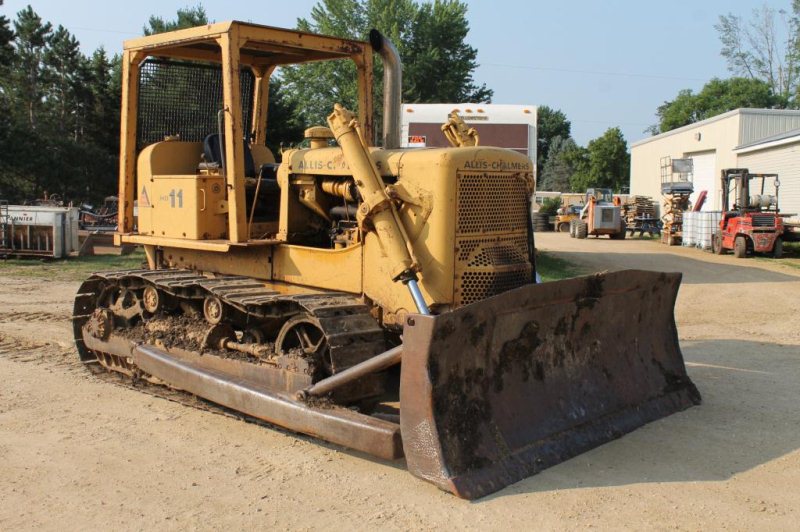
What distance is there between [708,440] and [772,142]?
2541 cm

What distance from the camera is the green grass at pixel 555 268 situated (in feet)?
51.8

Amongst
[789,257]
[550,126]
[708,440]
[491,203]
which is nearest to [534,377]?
[491,203]

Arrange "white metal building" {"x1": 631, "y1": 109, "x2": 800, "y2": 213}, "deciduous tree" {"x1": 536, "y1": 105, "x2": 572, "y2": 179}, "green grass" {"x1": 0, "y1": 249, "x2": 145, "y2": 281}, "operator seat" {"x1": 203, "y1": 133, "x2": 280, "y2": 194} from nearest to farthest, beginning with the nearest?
"operator seat" {"x1": 203, "y1": 133, "x2": 280, "y2": 194}
"green grass" {"x1": 0, "y1": 249, "x2": 145, "y2": 281}
"white metal building" {"x1": 631, "y1": 109, "x2": 800, "y2": 213}
"deciduous tree" {"x1": 536, "y1": 105, "x2": 572, "y2": 179}

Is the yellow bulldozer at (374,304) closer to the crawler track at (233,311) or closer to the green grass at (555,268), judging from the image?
the crawler track at (233,311)

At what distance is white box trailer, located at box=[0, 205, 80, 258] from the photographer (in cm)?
1805

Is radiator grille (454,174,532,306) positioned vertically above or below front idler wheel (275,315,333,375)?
above

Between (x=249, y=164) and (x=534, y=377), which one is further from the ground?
(x=249, y=164)

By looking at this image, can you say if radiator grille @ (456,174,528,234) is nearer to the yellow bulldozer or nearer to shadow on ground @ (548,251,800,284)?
the yellow bulldozer

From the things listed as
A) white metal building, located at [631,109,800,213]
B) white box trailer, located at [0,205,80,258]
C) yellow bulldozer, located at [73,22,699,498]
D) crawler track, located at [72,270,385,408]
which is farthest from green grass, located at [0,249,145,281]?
white metal building, located at [631,109,800,213]

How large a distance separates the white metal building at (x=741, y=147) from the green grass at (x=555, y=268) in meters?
12.2

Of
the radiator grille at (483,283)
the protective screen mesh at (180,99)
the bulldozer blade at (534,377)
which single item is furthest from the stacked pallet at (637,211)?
the radiator grille at (483,283)

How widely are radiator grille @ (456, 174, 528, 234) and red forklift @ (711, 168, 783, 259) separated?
58.1 feet

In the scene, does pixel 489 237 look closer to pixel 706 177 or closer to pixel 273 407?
pixel 273 407

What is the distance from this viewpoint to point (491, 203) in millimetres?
5516
